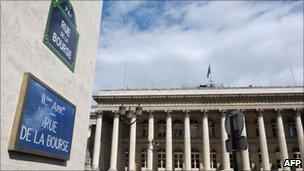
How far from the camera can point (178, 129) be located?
129 ft

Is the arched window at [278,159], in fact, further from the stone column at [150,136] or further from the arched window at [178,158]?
the stone column at [150,136]

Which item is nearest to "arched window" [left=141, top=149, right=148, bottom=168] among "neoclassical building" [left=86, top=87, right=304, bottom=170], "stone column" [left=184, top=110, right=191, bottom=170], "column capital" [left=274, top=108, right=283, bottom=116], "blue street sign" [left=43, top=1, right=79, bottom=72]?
"neoclassical building" [left=86, top=87, right=304, bottom=170]

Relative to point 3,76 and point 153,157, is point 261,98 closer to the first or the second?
point 153,157

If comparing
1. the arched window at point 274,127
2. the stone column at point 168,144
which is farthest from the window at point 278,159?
the stone column at point 168,144

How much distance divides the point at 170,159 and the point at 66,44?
26460 millimetres

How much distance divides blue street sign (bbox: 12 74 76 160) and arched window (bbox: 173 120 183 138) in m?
29.7

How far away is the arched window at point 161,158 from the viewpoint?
121 feet

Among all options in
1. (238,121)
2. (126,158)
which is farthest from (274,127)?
(238,121)

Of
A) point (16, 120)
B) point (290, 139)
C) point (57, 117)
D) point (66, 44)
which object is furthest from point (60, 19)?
point (290, 139)

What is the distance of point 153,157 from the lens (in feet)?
121

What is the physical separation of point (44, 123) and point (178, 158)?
30829 millimetres

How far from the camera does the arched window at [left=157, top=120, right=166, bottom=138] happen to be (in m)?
38.7

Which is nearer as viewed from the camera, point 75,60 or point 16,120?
point 16,120

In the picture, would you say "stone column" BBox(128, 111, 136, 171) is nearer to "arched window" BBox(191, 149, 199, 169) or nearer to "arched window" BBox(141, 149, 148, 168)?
"arched window" BBox(141, 149, 148, 168)
